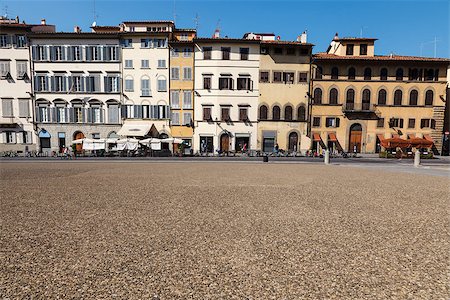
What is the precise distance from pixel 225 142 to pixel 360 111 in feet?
61.6

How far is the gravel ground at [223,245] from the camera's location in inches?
157

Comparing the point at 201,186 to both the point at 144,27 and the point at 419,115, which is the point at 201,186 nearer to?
the point at 144,27

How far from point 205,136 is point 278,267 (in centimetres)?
3199

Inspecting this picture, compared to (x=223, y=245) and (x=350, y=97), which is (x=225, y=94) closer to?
(x=350, y=97)

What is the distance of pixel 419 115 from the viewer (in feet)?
116

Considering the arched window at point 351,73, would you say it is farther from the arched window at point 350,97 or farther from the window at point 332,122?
the window at point 332,122

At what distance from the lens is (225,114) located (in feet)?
117

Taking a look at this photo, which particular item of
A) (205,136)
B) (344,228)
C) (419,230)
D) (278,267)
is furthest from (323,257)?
(205,136)

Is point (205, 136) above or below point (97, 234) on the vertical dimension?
above

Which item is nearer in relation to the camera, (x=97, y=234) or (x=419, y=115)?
(x=97, y=234)

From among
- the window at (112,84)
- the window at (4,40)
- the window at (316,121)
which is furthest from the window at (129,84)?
the window at (316,121)

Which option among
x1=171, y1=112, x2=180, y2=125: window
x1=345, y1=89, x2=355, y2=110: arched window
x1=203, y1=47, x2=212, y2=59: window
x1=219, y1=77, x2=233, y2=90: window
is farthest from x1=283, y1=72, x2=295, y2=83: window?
x1=171, y1=112, x2=180, y2=125: window

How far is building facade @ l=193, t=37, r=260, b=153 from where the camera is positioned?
114ft

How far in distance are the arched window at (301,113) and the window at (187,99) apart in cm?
1497
